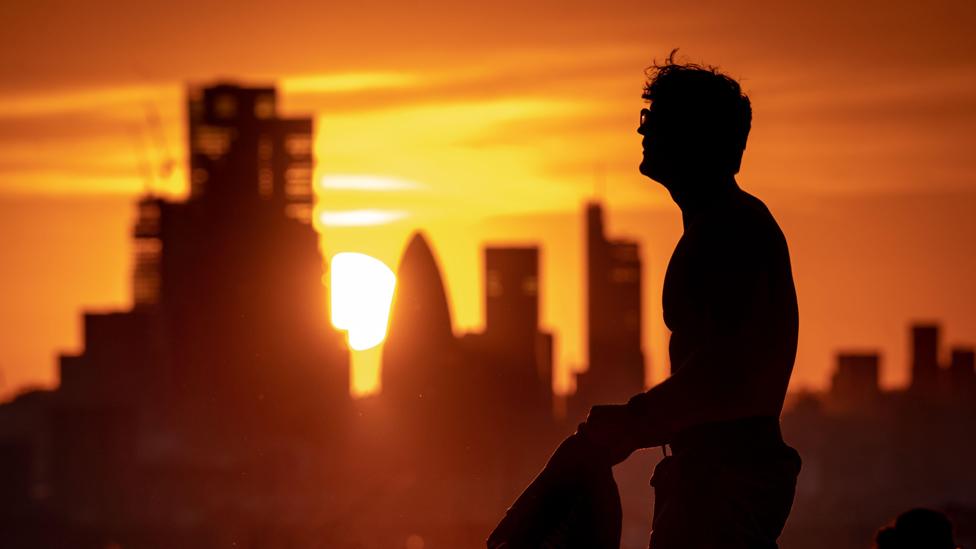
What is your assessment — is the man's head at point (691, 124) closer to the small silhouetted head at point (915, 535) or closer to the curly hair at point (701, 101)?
the curly hair at point (701, 101)

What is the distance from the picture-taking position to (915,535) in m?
10.6

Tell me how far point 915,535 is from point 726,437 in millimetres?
2170

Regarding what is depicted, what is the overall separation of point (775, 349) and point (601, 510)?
0.92 metres

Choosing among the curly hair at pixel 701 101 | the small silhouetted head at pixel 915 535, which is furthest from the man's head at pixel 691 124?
the small silhouetted head at pixel 915 535

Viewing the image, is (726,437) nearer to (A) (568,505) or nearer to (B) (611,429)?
(B) (611,429)

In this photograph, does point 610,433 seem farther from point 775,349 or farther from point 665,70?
point 665,70

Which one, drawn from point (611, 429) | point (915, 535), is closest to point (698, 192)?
point (611, 429)

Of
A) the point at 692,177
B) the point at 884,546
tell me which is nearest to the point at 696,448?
the point at 692,177

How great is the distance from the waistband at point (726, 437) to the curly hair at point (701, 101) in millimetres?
1157

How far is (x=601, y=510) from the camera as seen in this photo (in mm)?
8602

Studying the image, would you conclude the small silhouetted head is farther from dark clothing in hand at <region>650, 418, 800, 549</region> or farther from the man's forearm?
the man's forearm

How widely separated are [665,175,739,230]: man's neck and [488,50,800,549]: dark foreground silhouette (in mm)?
23

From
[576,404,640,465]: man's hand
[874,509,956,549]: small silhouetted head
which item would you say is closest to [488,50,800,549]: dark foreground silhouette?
[576,404,640,465]: man's hand

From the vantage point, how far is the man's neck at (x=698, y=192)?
9.19m
